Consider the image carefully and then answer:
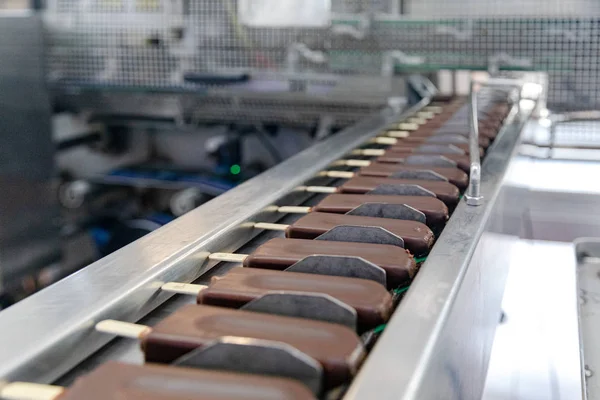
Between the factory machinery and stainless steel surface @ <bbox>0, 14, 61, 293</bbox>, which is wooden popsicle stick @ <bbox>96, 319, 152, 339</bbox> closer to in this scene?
the factory machinery

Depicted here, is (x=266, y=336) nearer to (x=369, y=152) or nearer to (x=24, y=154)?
(x=369, y=152)

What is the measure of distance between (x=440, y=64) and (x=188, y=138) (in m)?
1.27

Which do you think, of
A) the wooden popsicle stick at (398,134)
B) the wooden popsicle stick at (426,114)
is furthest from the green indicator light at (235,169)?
the wooden popsicle stick at (398,134)

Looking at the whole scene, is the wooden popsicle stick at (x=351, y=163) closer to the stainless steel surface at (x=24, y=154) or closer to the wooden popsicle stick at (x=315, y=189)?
the wooden popsicle stick at (x=315, y=189)

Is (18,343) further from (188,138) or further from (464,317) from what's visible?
(188,138)

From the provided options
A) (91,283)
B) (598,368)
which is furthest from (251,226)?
(598,368)

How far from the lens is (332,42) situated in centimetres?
269

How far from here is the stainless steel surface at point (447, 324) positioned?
61 centimetres

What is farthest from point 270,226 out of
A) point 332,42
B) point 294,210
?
point 332,42

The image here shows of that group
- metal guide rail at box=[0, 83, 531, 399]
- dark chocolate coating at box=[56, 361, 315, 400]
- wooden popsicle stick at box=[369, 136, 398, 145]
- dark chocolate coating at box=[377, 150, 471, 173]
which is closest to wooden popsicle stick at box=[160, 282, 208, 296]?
metal guide rail at box=[0, 83, 531, 399]

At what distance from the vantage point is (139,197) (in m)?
3.30

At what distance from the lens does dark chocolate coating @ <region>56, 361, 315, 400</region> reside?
568 mm

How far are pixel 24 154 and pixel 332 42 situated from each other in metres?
1.36

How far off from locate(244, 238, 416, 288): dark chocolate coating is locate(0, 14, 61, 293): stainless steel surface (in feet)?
7.09
